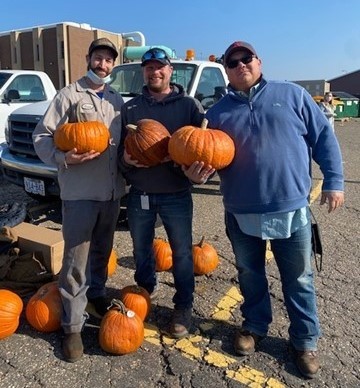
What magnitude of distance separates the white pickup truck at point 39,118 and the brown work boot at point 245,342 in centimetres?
333

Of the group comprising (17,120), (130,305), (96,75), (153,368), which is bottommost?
(153,368)

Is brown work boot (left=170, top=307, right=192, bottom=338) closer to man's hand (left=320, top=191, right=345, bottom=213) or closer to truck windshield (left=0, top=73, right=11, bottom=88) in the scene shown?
man's hand (left=320, top=191, right=345, bottom=213)

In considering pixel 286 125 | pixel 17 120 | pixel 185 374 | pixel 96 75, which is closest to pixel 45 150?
pixel 96 75

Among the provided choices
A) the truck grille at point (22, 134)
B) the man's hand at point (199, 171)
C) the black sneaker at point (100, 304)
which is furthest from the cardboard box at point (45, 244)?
the man's hand at point (199, 171)

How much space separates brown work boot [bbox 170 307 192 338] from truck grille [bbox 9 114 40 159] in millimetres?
3670

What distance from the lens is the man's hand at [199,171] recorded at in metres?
2.84

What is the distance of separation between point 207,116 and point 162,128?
13.4 inches

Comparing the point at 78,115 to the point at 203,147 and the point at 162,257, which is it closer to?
the point at 203,147

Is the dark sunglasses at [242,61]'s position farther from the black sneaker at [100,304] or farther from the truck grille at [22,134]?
the truck grille at [22,134]

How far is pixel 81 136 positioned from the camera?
286 centimetres

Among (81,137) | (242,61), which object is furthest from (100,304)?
(242,61)

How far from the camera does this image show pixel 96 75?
310 cm

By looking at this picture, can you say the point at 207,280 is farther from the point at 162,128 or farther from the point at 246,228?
the point at 162,128

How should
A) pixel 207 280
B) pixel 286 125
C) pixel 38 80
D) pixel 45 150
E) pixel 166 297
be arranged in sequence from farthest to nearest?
pixel 38 80
pixel 207 280
pixel 166 297
pixel 45 150
pixel 286 125
